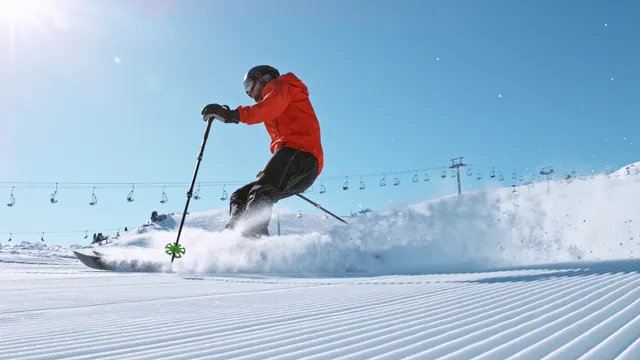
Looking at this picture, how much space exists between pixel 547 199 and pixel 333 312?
6033 millimetres

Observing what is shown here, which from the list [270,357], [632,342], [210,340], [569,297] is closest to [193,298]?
[210,340]

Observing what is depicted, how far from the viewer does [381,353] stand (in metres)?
0.95

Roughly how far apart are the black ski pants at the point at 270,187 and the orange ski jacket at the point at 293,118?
127 millimetres

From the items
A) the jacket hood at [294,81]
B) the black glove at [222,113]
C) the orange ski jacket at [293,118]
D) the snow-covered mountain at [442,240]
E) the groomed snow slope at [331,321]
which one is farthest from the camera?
the jacket hood at [294,81]

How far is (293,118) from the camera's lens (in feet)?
17.7

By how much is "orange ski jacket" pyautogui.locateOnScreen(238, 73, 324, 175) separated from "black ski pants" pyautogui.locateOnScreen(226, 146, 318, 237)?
0.13m

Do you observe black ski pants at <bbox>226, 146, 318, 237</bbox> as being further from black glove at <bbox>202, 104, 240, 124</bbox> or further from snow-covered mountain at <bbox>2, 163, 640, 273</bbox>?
black glove at <bbox>202, 104, 240, 124</bbox>

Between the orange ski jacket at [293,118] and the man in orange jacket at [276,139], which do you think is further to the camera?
the orange ski jacket at [293,118]

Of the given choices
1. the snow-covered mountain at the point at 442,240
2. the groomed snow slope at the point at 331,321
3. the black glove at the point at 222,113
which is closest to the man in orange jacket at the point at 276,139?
the black glove at the point at 222,113

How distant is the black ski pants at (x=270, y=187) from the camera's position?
4.96 meters

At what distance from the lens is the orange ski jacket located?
16.7ft

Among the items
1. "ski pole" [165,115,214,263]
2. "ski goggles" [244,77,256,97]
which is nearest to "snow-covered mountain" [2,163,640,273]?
"ski pole" [165,115,214,263]

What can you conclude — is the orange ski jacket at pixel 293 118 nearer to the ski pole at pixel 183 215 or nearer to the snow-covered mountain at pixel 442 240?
the ski pole at pixel 183 215

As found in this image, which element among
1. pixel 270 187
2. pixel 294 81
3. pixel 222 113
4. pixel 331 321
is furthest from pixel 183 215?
pixel 331 321
